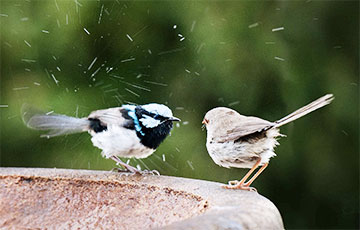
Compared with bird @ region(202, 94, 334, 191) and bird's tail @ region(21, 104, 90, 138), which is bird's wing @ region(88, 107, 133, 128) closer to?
bird's tail @ region(21, 104, 90, 138)

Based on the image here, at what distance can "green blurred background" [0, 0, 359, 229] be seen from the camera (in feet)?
12.6

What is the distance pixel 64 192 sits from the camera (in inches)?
88.1

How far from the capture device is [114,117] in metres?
2.96

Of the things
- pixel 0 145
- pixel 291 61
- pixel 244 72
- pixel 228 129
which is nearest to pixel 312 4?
pixel 291 61

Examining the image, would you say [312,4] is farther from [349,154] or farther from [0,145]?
[0,145]

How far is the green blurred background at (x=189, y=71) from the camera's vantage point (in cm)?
383

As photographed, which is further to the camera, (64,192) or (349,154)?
(349,154)

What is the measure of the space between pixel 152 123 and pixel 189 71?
43.5 inches

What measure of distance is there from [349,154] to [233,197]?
8.59 feet

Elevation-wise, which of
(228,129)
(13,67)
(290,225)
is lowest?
(290,225)

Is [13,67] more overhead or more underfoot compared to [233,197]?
more underfoot

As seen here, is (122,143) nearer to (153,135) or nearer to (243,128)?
(153,135)

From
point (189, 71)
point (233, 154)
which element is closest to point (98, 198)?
point (233, 154)

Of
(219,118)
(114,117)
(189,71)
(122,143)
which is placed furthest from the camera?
(189,71)
